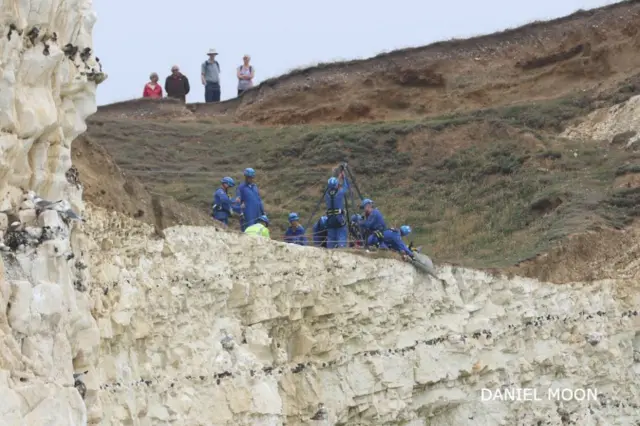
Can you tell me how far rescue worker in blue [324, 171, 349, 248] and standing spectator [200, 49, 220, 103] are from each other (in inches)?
597

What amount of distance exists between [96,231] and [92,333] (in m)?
2.61

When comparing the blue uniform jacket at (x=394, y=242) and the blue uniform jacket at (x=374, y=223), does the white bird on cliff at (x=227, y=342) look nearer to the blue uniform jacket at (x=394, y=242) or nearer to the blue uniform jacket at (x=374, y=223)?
the blue uniform jacket at (x=394, y=242)

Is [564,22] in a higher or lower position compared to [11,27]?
higher

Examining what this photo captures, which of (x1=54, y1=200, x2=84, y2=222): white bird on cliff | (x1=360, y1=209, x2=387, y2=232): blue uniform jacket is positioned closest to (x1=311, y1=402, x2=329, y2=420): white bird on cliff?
(x1=360, y1=209, x2=387, y2=232): blue uniform jacket

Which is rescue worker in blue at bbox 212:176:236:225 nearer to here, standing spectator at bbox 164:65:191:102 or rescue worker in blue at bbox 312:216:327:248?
rescue worker in blue at bbox 312:216:327:248

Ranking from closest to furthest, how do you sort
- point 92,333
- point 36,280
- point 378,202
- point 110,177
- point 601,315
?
1. point 36,280
2. point 92,333
3. point 110,177
4. point 601,315
5. point 378,202

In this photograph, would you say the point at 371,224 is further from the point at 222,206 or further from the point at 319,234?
the point at 222,206

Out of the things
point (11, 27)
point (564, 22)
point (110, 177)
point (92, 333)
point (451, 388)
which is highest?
point (564, 22)

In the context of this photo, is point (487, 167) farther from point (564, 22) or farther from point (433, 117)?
point (564, 22)

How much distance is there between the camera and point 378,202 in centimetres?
3697

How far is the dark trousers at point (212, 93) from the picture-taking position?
45.0 metres

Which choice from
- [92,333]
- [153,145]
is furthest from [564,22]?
[92,333]

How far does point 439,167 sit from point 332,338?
597 inches

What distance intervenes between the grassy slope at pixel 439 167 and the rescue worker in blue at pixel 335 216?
4339mm
